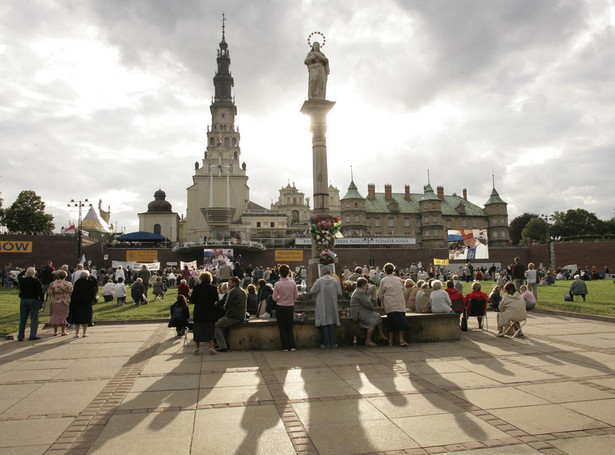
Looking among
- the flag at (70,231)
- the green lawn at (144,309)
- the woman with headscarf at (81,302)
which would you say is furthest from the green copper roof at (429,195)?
the woman with headscarf at (81,302)

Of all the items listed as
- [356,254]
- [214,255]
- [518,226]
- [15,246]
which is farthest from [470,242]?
[518,226]

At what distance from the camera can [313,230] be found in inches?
602

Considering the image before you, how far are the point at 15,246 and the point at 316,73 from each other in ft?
152

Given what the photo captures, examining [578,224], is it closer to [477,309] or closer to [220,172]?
[220,172]

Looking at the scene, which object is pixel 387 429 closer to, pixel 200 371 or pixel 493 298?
pixel 200 371

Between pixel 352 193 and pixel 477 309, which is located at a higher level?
pixel 352 193

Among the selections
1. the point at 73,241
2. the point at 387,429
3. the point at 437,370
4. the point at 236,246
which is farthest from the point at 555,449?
the point at 73,241

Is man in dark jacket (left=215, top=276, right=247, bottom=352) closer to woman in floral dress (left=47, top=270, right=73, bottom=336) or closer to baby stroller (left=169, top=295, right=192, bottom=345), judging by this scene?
baby stroller (left=169, top=295, right=192, bottom=345)

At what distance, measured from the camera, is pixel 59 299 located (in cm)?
1259

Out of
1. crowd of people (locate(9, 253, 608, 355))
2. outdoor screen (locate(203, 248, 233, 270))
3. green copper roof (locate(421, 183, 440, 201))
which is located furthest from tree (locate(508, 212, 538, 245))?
crowd of people (locate(9, 253, 608, 355))

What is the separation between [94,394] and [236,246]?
4859 cm

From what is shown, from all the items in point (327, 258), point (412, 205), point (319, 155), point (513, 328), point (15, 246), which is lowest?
point (513, 328)

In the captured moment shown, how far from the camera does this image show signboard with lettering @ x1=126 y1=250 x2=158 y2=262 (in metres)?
55.5

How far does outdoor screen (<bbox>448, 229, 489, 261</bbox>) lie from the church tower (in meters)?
37.0
